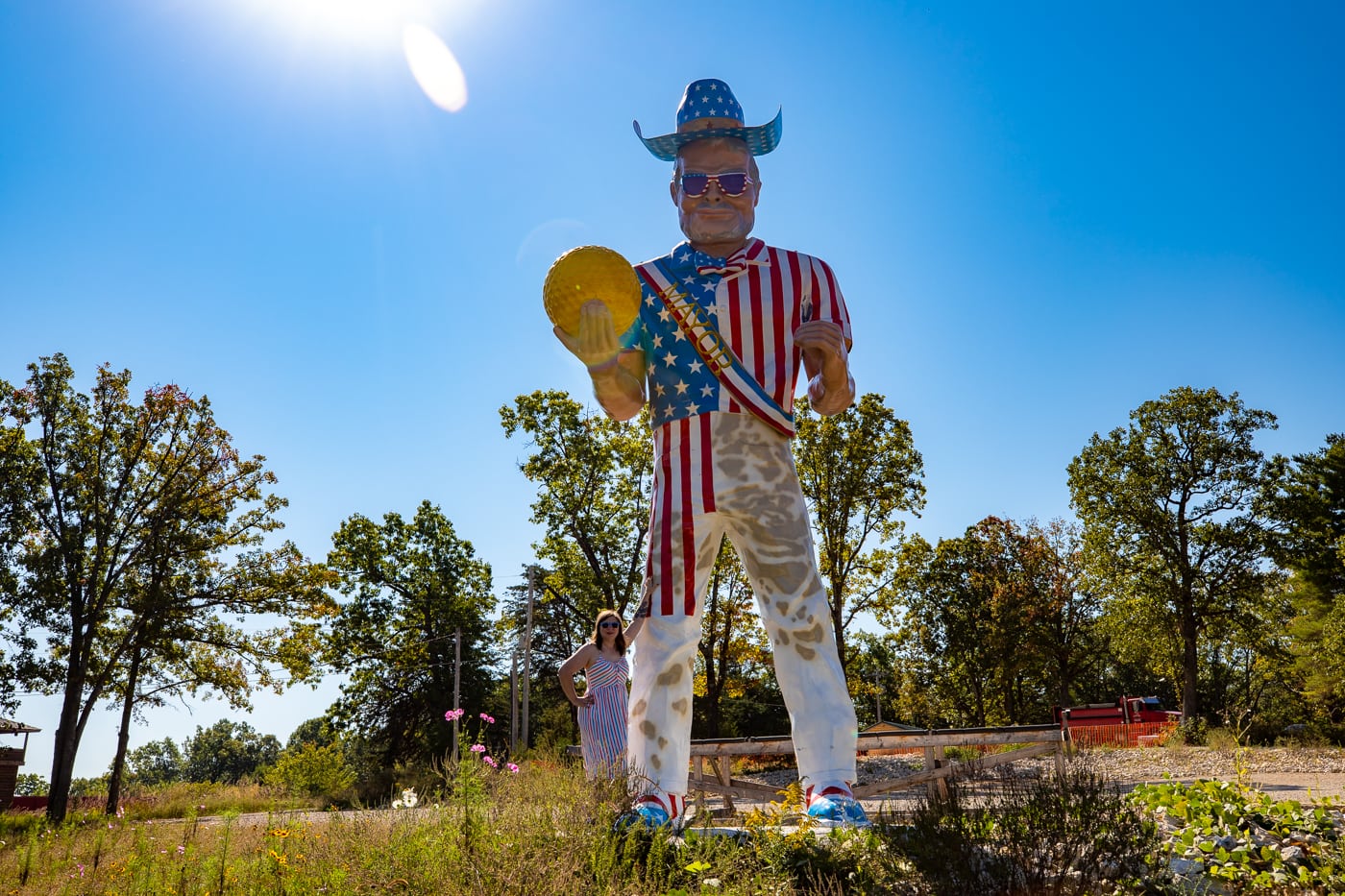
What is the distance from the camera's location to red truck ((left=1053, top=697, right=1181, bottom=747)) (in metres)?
20.8

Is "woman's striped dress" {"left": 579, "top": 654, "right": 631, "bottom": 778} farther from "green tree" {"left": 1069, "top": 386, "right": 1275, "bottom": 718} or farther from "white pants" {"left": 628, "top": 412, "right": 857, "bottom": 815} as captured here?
"green tree" {"left": 1069, "top": 386, "right": 1275, "bottom": 718}

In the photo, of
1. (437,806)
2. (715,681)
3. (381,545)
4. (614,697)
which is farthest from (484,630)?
(437,806)

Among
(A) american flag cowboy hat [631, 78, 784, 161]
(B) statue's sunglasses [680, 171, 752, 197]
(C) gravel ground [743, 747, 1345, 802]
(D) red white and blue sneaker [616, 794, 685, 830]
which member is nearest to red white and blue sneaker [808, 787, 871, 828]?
(D) red white and blue sneaker [616, 794, 685, 830]

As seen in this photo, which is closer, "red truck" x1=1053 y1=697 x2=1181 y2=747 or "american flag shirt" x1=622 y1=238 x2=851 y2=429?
"american flag shirt" x1=622 y1=238 x2=851 y2=429

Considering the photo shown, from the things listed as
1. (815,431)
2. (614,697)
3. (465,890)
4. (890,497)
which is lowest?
(465,890)

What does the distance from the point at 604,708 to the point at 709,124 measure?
3.89 m

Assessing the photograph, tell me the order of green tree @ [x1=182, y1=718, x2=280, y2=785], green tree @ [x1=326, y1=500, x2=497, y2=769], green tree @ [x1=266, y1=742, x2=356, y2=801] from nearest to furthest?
green tree @ [x1=266, y1=742, x2=356, y2=801] < green tree @ [x1=326, y1=500, x2=497, y2=769] < green tree @ [x1=182, y1=718, x2=280, y2=785]

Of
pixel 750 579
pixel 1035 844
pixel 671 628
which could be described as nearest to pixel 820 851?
pixel 1035 844

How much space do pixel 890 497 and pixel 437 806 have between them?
1815 centimetres

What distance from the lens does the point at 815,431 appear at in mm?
21109

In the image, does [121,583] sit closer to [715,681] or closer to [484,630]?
[715,681]

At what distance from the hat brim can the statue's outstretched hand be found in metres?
1.21

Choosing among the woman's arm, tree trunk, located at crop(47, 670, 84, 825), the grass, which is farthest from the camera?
tree trunk, located at crop(47, 670, 84, 825)

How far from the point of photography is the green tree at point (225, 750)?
84.8m
